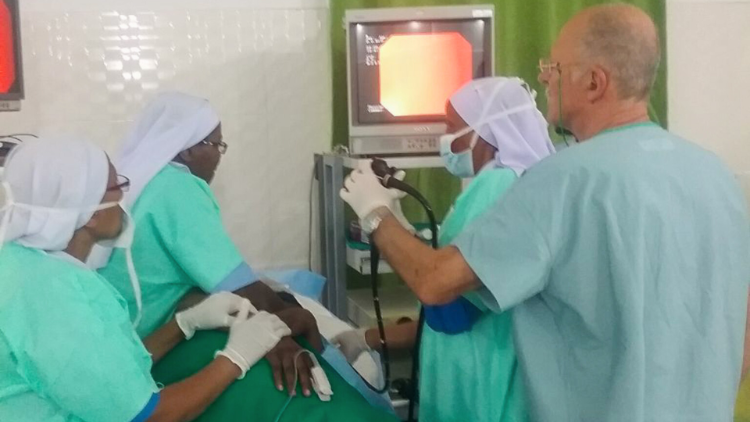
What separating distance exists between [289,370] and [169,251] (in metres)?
0.53

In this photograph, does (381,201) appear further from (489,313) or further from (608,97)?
(608,97)

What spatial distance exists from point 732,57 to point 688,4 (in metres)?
0.30

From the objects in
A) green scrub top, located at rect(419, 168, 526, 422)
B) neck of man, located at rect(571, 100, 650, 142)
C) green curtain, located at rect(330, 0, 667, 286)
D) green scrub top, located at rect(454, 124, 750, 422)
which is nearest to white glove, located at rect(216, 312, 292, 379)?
green scrub top, located at rect(419, 168, 526, 422)

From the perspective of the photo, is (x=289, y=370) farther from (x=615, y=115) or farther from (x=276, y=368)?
(x=615, y=115)

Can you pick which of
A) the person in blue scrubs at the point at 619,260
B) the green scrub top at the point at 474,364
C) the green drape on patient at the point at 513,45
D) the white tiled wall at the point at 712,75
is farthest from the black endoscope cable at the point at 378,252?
the white tiled wall at the point at 712,75

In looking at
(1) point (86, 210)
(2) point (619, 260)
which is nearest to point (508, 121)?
(2) point (619, 260)

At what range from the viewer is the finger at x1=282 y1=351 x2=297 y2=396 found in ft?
4.82

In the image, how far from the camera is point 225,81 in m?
2.83

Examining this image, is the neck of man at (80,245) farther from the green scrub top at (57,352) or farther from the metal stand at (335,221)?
the metal stand at (335,221)

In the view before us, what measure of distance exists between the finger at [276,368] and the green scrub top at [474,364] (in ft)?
1.28

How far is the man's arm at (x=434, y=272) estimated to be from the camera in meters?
1.33

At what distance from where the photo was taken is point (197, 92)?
2.81 meters

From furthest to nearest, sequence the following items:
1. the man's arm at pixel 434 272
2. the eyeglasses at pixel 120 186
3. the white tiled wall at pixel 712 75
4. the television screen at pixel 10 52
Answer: the white tiled wall at pixel 712 75, the television screen at pixel 10 52, the eyeglasses at pixel 120 186, the man's arm at pixel 434 272

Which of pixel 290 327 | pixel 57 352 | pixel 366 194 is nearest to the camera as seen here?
pixel 57 352
